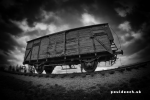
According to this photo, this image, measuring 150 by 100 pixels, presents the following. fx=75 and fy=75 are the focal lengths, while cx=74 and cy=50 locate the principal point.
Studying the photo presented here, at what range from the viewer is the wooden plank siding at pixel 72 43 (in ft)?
23.8

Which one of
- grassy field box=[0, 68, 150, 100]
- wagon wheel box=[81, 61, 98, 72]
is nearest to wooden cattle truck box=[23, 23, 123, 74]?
wagon wheel box=[81, 61, 98, 72]

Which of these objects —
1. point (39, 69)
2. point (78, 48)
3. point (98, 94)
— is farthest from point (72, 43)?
point (39, 69)

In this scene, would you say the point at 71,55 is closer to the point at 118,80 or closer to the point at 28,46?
the point at 118,80

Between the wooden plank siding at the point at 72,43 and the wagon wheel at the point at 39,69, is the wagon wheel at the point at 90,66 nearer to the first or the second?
the wooden plank siding at the point at 72,43

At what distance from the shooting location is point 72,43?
27.1 ft

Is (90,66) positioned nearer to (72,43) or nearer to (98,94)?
(72,43)

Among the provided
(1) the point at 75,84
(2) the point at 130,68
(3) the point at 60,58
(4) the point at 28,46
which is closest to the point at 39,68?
(3) the point at 60,58

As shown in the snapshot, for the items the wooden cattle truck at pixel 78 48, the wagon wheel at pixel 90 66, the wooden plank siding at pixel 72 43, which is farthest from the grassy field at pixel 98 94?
the wooden plank siding at pixel 72 43

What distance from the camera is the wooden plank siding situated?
7.27 m

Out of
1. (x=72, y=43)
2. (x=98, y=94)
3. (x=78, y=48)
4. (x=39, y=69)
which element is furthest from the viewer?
(x=39, y=69)

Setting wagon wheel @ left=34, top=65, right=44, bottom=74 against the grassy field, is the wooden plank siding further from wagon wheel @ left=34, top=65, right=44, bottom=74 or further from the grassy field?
the grassy field

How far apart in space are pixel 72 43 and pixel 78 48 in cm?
100

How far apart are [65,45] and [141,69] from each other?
681 centimetres

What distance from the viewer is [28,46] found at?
11.8 m
